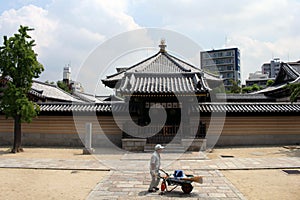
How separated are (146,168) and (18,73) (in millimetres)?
10098

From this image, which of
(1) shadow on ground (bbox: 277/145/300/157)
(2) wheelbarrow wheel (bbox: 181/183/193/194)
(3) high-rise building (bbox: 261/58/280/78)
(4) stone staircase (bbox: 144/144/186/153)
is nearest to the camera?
(2) wheelbarrow wheel (bbox: 181/183/193/194)

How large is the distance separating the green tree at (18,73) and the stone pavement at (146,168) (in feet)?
11.2

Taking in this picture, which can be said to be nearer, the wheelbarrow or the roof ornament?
the wheelbarrow

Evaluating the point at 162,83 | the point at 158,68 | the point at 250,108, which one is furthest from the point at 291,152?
the point at 158,68

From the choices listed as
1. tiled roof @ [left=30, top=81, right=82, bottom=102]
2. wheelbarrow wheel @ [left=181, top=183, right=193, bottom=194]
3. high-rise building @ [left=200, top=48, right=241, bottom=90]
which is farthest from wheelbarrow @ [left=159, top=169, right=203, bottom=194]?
high-rise building @ [left=200, top=48, right=241, bottom=90]

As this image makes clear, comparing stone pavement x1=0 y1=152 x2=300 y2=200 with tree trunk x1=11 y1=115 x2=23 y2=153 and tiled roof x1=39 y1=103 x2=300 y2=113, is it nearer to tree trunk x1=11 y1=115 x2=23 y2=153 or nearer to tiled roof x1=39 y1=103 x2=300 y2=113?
tree trunk x1=11 y1=115 x2=23 y2=153

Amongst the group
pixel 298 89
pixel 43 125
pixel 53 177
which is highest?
pixel 298 89

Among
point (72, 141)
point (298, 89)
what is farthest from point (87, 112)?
point (298, 89)

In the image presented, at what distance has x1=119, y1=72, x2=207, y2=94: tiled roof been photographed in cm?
1686

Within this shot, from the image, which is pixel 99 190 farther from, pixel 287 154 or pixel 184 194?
pixel 287 154

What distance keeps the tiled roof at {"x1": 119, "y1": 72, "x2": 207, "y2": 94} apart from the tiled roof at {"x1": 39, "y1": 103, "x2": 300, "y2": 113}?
195 cm

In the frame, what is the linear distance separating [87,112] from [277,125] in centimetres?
1386

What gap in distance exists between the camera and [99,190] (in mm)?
8328

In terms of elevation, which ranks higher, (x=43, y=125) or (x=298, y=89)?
(x=298, y=89)
